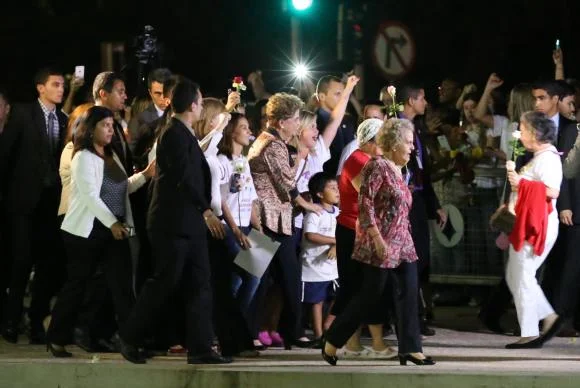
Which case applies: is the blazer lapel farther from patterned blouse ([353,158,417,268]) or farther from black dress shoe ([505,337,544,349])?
black dress shoe ([505,337,544,349])

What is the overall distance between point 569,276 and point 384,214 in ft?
8.65

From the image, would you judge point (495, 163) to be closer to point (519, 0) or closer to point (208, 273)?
point (208, 273)

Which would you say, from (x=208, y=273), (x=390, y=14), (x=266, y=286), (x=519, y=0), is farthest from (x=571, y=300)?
(x=390, y=14)

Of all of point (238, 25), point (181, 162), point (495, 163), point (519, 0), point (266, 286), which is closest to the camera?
point (181, 162)

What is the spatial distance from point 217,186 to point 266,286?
131 cm

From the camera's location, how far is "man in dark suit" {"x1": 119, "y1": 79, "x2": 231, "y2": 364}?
41.1 feet

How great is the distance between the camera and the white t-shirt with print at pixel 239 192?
44.8 ft

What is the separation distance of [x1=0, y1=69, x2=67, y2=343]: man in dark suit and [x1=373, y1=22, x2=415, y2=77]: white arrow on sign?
20.2 ft

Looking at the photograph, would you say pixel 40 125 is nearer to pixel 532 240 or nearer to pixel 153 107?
pixel 153 107

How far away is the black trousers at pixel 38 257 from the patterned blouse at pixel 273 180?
1.89 metres

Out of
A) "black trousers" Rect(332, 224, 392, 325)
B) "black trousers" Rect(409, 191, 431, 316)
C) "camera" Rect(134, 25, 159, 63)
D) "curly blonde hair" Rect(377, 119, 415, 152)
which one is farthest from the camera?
"camera" Rect(134, 25, 159, 63)

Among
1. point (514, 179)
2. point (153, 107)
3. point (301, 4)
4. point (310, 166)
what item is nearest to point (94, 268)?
point (153, 107)

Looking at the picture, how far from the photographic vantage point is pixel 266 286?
46.5ft

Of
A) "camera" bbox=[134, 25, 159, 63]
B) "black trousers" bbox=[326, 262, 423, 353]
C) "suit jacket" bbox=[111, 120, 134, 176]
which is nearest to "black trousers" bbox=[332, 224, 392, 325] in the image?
"black trousers" bbox=[326, 262, 423, 353]
